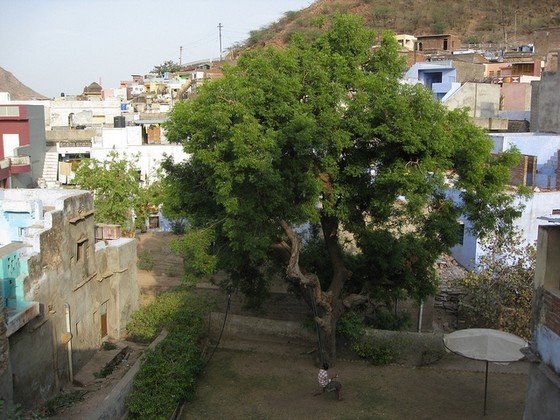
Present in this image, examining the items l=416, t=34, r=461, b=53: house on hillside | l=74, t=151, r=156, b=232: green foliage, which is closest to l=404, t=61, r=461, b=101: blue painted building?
l=416, t=34, r=461, b=53: house on hillside

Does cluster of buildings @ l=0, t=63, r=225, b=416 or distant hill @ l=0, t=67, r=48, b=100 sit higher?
distant hill @ l=0, t=67, r=48, b=100

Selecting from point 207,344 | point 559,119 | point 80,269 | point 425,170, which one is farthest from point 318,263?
point 559,119

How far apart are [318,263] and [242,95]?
573 cm

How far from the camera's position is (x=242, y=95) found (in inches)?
457

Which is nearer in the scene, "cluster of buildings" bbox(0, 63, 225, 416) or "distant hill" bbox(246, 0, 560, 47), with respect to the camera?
"cluster of buildings" bbox(0, 63, 225, 416)

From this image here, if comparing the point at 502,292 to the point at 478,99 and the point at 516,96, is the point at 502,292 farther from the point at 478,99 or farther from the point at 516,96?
the point at 516,96

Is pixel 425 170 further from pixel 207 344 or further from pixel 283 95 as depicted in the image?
pixel 207 344

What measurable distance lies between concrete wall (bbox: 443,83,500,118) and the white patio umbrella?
21511mm

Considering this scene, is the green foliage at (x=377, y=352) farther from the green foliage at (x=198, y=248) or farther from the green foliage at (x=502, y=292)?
the green foliage at (x=198, y=248)

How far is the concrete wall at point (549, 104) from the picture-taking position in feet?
77.0

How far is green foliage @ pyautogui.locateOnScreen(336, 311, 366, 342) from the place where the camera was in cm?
1409

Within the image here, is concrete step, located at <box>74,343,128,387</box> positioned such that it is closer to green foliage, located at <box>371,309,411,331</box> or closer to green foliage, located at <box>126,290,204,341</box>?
→ green foliage, located at <box>126,290,204,341</box>

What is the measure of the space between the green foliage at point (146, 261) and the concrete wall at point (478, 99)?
16490 mm

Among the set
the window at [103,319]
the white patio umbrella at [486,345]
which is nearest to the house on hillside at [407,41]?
Result: the window at [103,319]
